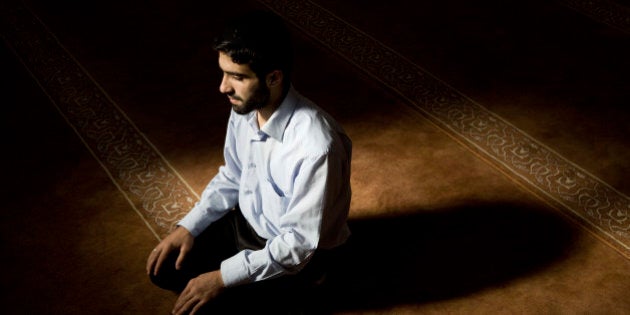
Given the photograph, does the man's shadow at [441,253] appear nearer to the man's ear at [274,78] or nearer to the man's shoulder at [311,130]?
the man's shoulder at [311,130]

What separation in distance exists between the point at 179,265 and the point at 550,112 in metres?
1.82

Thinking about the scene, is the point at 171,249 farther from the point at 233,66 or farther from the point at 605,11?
the point at 605,11

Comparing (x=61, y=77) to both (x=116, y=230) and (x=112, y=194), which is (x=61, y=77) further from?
(x=116, y=230)

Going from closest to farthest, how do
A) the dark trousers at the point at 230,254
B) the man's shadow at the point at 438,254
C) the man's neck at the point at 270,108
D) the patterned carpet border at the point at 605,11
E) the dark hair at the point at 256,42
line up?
the dark hair at the point at 256,42 < the man's neck at the point at 270,108 < the dark trousers at the point at 230,254 < the man's shadow at the point at 438,254 < the patterned carpet border at the point at 605,11

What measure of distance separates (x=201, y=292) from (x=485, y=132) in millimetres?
1519

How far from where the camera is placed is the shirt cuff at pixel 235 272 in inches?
52.9

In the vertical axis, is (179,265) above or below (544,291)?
above

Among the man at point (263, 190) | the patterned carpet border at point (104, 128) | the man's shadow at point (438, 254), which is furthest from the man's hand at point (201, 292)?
the patterned carpet border at point (104, 128)

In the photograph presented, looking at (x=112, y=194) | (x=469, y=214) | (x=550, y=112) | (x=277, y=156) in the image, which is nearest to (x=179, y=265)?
(x=277, y=156)

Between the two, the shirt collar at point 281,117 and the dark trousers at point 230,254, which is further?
the dark trousers at point 230,254

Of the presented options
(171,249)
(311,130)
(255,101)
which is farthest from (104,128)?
(311,130)

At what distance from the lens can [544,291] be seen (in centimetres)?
174

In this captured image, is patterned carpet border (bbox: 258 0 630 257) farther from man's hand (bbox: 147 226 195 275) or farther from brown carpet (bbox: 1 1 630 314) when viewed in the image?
man's hand (bbox: 147 226 195 275)

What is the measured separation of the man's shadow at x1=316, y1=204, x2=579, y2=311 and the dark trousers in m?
0.12
